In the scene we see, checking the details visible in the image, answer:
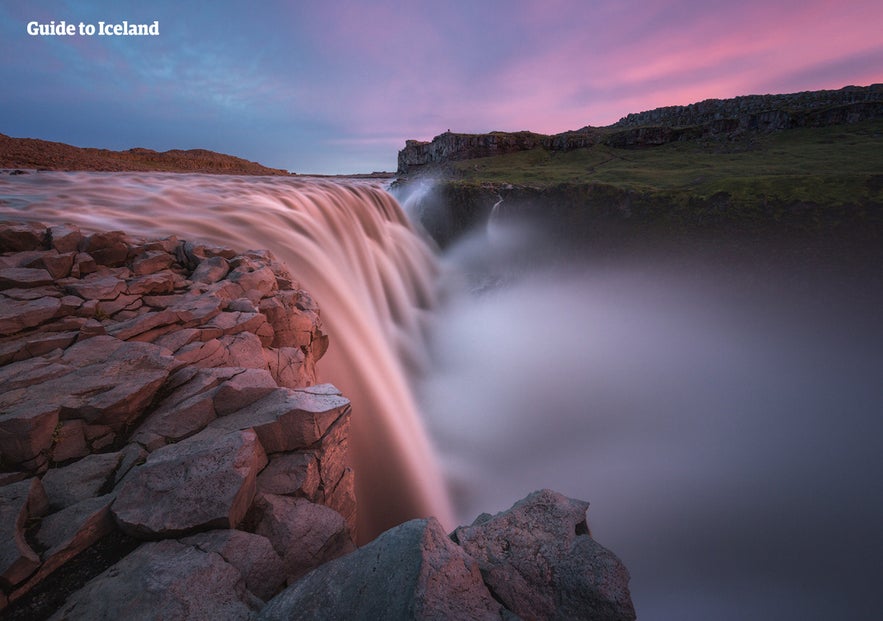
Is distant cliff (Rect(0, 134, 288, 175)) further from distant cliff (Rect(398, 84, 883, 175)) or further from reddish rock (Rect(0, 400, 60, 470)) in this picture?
reddish rock (Rect(0, 400, 60, 470))

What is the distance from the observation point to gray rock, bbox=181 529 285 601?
328 cm

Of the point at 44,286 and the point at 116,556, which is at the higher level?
the point at 44,286

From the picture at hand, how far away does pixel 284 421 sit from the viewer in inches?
178

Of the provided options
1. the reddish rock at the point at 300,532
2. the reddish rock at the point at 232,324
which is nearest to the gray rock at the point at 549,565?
the reddish rock at the point at 300,532

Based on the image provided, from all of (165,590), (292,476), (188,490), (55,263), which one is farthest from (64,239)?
(165,590)

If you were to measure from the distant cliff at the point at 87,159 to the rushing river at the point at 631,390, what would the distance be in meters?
12.4

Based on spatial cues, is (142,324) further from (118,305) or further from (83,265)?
(83,265)

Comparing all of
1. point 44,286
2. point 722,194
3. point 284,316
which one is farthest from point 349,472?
point 722,194

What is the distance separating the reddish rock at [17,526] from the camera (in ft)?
9.03

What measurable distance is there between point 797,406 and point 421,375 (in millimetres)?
13758

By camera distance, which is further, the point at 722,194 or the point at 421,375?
the point at 722,194

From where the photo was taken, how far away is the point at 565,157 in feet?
149

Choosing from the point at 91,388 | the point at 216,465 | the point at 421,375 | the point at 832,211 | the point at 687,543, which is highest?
the point at 832,211

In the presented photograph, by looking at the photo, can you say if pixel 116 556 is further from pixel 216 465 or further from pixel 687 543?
pixel 687 543
